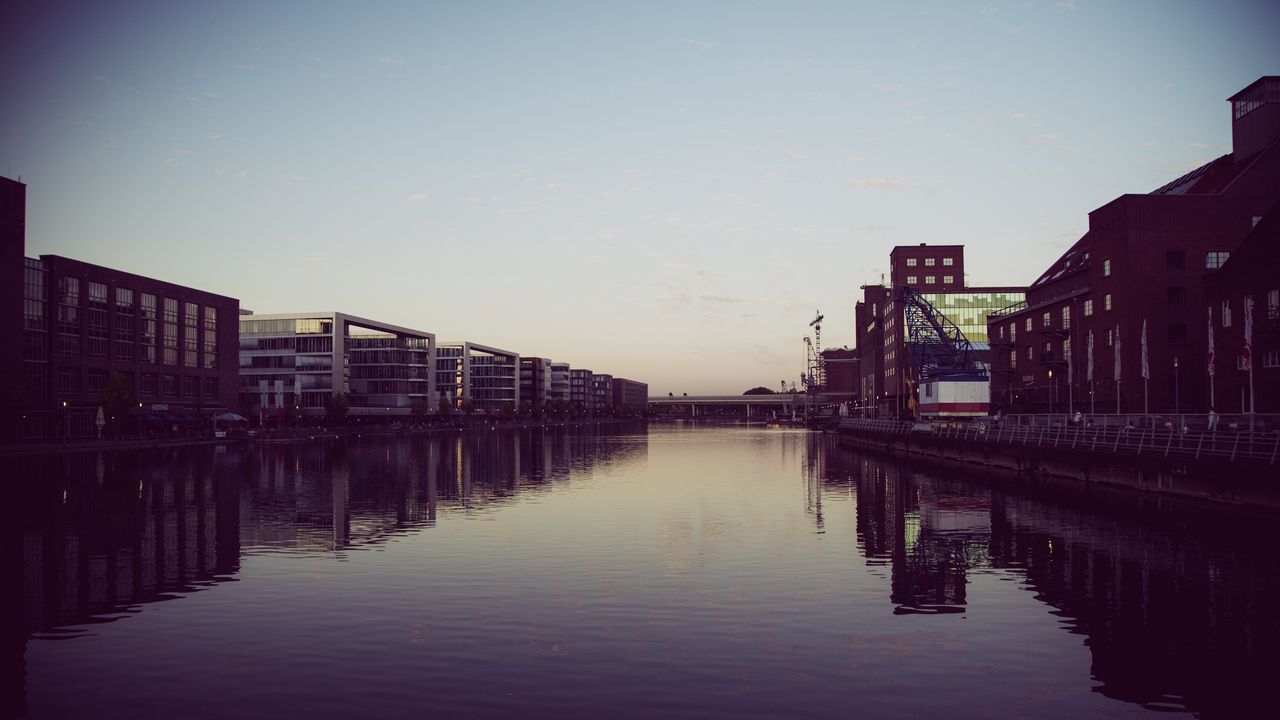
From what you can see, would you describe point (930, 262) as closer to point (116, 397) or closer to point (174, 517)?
point (116, 397)

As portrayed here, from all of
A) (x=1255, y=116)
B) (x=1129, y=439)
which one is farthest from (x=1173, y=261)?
(x=1129, y=439)

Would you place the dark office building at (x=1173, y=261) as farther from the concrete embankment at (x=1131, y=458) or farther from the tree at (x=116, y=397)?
the tree at (x=116, y=397)

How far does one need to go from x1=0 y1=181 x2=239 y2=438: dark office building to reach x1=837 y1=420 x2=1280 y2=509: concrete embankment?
85264 mm

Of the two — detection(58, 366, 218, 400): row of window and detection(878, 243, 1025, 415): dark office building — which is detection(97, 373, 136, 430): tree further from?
detection(878, 243, 1025, 415): dark office building

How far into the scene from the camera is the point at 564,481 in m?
56.6

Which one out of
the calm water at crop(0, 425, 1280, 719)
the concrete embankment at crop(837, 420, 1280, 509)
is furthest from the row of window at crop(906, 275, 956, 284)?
the calm water at crop(0, 425, 1280, 719)

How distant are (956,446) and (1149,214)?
84.7 ft

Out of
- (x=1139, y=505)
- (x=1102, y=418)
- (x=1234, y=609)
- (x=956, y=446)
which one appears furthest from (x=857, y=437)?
(x=1234, y=609)

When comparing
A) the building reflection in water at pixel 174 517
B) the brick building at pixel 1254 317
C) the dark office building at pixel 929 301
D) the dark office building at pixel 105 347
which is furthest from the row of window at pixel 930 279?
the building reflection in water at pixel 174 517

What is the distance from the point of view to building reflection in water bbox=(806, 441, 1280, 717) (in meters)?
15.5

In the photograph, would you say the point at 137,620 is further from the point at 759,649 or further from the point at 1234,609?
the point at 1234,609

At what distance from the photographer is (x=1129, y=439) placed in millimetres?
50469

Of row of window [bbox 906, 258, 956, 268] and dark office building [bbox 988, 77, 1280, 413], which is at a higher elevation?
row of window [bbox 906, 258, 956, 268]

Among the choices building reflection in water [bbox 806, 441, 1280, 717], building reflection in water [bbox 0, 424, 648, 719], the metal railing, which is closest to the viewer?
building reflection in water [bbox 806, 441, 1280, 717]
